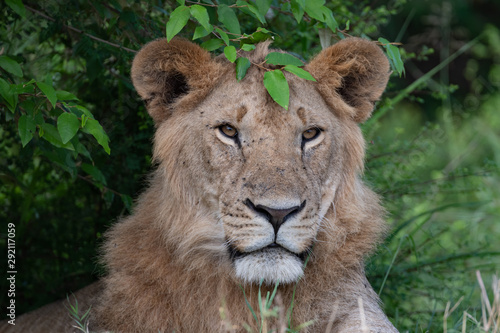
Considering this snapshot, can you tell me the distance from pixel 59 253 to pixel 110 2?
6.56 feet

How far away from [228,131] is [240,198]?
40 centimetres

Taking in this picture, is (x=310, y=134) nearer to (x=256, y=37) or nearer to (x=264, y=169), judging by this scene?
(x=264, y=169)

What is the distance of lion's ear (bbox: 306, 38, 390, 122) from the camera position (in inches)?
146

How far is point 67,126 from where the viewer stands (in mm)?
3301

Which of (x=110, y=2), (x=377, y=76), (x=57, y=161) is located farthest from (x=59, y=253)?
(x=377, y=76)

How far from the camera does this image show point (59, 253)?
5.33 m

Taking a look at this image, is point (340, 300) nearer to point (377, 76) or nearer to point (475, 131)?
point (377, 76)

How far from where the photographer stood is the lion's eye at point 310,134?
3.59m

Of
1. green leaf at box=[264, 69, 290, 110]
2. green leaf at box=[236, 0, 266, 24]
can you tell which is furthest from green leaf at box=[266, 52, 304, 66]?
green leaf at box=[236, 0, 266, 24]

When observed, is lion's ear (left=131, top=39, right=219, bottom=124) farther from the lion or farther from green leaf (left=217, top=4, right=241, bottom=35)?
green leaf (left=217, top=4, right=241, bottom=35)

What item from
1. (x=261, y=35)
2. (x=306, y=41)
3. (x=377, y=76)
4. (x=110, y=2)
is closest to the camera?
(x=261, y=35)

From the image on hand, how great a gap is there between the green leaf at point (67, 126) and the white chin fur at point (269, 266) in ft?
3.10

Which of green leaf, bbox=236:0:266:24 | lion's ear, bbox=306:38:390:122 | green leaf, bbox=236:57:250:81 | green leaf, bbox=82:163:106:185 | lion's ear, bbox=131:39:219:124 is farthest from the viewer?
green leaf, bbox=82:163:106:185

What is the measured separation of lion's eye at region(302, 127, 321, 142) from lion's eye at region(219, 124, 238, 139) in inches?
13.5
